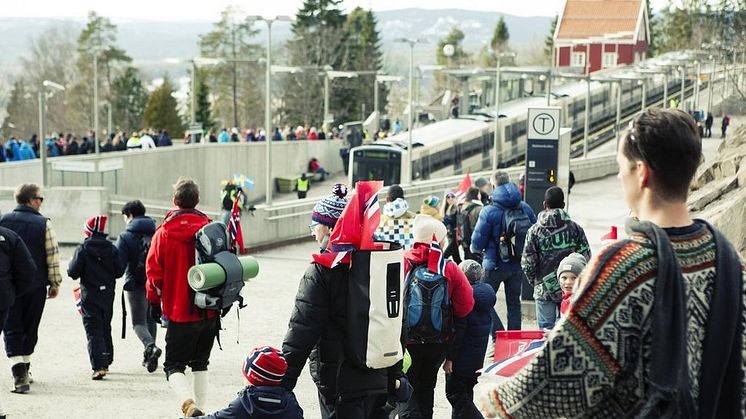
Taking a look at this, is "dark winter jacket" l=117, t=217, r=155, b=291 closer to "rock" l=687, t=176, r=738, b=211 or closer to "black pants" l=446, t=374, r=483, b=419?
"black pants" l=446, t=374, r=483, b=419

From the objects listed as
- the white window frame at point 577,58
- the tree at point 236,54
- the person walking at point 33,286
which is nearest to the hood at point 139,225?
the person walking at point 33,286

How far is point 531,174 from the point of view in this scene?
17422 mm

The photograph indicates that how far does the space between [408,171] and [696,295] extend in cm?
3664

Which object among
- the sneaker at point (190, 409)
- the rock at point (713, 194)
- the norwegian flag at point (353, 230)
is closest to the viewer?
the norwegian flag at point (353, 230)

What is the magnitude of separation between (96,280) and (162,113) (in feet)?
248

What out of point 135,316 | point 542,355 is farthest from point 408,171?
point 542,355

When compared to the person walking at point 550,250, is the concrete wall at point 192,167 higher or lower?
lower

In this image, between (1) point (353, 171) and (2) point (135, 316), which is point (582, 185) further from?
(2) point (135, 316)

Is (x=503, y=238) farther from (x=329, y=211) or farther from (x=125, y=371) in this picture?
(x=329, y=211)

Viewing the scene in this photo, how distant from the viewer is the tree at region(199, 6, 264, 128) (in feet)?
310

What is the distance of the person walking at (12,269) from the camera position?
8.95m

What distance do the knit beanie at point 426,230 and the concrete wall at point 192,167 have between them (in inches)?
856

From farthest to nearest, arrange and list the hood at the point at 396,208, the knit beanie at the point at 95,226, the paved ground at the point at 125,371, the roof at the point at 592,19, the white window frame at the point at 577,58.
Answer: the roof at the point at 592,19, the white window frame at the point at 577,58, the hood at the point at 396,208, the knit beanie at the point at 95,226, the paved ground at the point at 125,371

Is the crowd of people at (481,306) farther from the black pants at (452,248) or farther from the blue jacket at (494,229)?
the black pants at (452,248)
